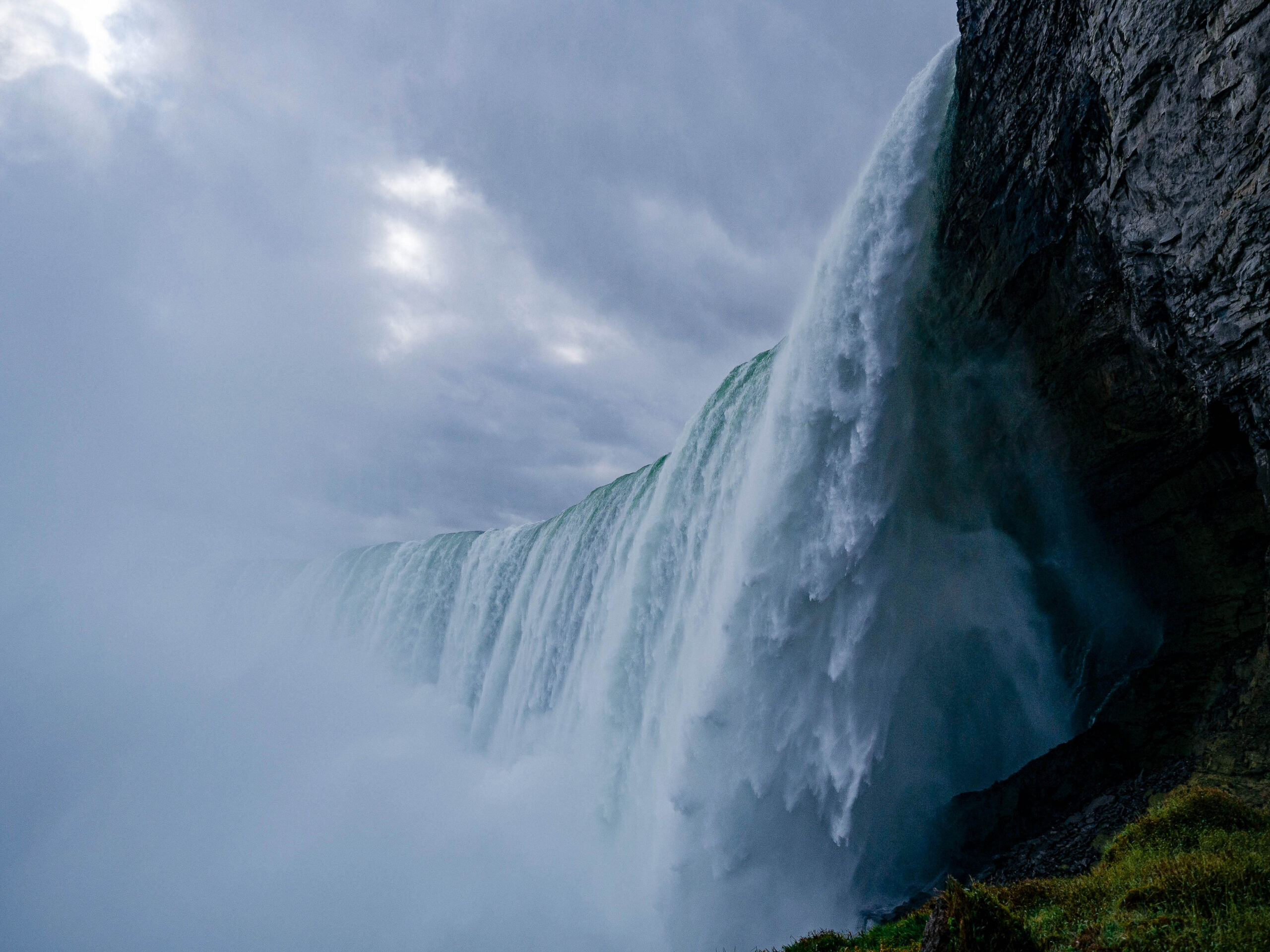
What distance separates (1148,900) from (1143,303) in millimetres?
7071

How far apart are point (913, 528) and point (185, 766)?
36.3 meters

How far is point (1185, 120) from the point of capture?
281 inches

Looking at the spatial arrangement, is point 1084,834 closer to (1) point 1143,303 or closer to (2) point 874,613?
(2) point 874,613

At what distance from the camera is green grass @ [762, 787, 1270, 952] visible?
13.9ft

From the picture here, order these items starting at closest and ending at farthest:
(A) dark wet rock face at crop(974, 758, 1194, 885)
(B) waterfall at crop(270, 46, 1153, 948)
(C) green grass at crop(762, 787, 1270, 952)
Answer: (C) green grass at crop(762, 787, 1270, 952), (A) dark wet rock face at crop(974, 758, 1194, 885), (B) waterfall at crop(270, 46, 1153, 948)

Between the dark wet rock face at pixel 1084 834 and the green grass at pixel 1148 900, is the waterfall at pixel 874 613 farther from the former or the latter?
the green grass at pixel 1148 900

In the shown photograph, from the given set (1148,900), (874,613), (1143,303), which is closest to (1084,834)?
(874,613)

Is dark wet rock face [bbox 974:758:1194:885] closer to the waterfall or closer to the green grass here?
the green grass

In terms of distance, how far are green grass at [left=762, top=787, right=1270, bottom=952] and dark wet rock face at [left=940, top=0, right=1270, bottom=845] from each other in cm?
127

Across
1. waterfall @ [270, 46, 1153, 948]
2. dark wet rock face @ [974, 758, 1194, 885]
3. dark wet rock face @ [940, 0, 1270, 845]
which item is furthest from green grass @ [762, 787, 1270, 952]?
waterfall @ [270, 46, 1153, 948]

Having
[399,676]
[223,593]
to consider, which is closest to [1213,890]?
[399,676]

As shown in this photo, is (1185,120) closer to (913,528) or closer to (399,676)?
(913,528)

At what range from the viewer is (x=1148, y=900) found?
5465 millimetres

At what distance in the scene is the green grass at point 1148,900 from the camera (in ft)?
13.9
